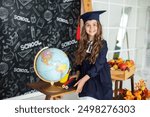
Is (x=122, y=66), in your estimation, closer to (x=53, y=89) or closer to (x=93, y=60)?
(x=93, y=60)

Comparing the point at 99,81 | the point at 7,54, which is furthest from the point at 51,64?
the point at 7,54

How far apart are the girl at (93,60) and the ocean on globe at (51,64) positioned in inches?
9.2

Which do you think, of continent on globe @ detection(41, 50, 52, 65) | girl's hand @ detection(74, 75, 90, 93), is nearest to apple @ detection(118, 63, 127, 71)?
girl's hand @ detection(74, 75, 90, 93)

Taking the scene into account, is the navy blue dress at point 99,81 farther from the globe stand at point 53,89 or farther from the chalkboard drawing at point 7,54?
the chalkboard drawing at point 7,54

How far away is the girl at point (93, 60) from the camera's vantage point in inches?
84.1

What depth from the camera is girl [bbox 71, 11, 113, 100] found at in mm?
2137

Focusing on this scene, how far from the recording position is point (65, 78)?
2182 millimetres

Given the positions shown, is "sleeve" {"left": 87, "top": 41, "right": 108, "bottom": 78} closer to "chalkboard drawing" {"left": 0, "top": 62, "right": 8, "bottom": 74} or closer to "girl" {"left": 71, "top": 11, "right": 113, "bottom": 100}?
"girl" {"left": 71, "top": 11, "right": 113, "bottom": 100}

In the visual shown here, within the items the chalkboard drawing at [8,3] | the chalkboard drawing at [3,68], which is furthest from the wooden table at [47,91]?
the chalkboard drawing at [8,3]

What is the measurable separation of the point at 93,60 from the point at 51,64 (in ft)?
1.33

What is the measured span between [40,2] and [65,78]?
1.51 meters

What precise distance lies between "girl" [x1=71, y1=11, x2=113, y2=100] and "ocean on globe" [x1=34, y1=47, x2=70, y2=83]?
23cm

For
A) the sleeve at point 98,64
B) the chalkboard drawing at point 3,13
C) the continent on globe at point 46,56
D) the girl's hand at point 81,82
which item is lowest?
the girl's hand at point 81,82


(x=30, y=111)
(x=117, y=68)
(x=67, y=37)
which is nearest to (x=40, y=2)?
(x=67, y=37)
